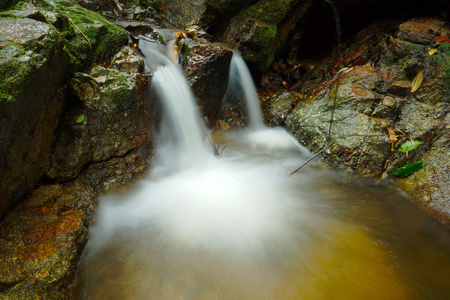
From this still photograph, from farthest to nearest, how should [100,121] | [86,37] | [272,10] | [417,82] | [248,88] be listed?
[248,88]
[272,10]
[417,82]
[86,37]
[100,121]

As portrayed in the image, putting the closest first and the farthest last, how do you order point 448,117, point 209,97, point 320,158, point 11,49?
1. point 11,49
2. point 448,117
3. point 320,158
4. point 209,97

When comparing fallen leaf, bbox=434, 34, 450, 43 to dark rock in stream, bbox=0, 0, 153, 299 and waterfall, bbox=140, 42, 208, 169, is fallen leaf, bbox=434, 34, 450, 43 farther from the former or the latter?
dark rock in stream, bbox=0, 0, 153, 299

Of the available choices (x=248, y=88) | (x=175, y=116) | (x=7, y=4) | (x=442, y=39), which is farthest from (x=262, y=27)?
(x=7, y=4)

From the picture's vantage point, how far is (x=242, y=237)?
2686 millimetres

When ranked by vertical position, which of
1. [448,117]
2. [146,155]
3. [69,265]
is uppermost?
[448,117]

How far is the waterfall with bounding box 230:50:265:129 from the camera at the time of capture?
6020mm

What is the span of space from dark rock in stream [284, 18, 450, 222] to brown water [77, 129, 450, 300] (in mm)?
456

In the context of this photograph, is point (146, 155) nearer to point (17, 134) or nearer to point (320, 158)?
point (17, 134)

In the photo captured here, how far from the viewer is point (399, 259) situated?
2381mm

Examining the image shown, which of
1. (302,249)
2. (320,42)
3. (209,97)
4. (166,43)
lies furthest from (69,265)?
(320,42)

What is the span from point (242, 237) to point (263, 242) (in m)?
0.27

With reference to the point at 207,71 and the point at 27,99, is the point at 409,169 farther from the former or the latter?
the point at 27,99

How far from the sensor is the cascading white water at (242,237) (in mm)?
2104

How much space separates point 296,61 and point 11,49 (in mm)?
7313
